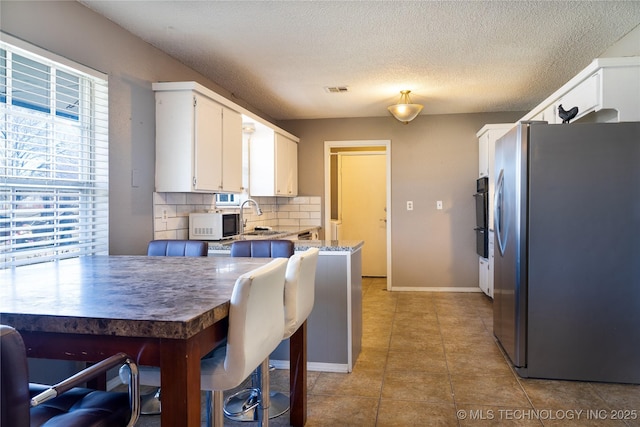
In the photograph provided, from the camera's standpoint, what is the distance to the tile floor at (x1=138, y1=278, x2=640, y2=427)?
216cm

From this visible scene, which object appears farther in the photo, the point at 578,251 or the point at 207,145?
the point at 207,145

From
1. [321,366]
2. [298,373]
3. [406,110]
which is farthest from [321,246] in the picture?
[406,110]

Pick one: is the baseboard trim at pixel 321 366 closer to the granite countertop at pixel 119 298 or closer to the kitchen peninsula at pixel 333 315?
the kitchen peninsula at pixel 333 315

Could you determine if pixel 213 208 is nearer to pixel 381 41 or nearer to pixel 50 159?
pixel 50 159

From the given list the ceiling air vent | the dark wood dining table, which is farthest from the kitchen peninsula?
the ceiling air vent

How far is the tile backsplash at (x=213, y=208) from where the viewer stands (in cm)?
318

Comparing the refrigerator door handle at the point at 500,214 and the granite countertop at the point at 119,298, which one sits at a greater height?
the refrigerator door handle at the point at 500,214

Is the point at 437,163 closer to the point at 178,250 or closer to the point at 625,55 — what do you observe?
the point at 625,55

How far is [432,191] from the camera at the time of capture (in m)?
5.50

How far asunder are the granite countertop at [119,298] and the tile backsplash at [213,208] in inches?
51.8

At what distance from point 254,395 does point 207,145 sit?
6.18 feet

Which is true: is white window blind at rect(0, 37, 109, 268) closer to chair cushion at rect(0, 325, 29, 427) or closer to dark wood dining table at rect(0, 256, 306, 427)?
dark wood dining table at rect(0, 256, 306, 427)

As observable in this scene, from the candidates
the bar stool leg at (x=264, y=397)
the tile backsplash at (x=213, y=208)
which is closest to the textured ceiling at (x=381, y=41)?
the tile backsplash at (x=213, y=208)

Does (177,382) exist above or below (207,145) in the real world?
below
